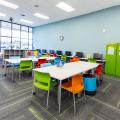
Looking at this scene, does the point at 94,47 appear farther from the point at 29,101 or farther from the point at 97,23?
the point at 29,101

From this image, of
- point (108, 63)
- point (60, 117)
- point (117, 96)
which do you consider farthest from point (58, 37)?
point (60, 117)

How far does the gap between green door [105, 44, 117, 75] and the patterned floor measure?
207 cm

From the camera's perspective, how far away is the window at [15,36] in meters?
8.82

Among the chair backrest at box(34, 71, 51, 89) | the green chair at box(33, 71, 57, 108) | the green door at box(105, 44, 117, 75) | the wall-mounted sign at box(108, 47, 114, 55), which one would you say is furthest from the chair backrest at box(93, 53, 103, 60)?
the chair backrest at box(34, 71, 51, 89)

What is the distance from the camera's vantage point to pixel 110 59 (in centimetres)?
505

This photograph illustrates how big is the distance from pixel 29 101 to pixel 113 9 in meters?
5.51

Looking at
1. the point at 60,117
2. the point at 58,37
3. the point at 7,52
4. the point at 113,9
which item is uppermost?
the point at 113,9

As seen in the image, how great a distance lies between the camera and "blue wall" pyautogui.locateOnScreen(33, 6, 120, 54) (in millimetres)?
5227

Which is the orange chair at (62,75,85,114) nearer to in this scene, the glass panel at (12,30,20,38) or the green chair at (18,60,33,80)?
the green chair at (18,60,33,80)

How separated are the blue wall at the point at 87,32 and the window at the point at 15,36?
239cm

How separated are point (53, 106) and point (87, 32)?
5.13 m

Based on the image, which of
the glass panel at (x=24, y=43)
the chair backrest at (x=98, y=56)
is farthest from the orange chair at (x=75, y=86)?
the glass panel at (x=24, y=43)

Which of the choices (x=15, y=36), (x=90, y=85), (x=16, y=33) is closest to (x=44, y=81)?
(x=90, y=85)

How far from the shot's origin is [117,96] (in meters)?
2.94
